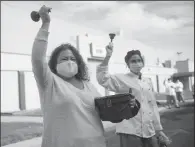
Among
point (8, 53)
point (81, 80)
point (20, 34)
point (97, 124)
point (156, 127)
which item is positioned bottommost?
point (156, 127)

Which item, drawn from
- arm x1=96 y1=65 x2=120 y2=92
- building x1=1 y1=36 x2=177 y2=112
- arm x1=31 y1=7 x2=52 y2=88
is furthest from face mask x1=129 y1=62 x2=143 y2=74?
building x1=1 y1=36 x2=177 y2=112

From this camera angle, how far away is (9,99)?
65.0ft

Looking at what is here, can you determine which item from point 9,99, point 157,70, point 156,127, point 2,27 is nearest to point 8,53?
point 2,27

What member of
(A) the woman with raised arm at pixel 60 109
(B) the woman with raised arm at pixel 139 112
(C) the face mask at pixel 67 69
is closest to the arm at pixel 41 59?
(A) the woman with raised arm at pixel 60 109

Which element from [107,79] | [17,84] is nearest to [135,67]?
[107,79]

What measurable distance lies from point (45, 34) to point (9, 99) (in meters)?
18.4

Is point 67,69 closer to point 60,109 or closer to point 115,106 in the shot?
point 60,109

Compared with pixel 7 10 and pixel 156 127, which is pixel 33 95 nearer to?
pixel 7 10

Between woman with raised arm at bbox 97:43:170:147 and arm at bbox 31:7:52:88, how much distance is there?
4.26 feet

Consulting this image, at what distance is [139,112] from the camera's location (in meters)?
3.41

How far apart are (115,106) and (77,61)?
22.1 inches

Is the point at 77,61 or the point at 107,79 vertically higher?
the point at 77,61

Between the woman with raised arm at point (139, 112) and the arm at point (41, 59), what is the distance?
130 centimetres

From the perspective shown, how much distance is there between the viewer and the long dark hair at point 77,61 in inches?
104
